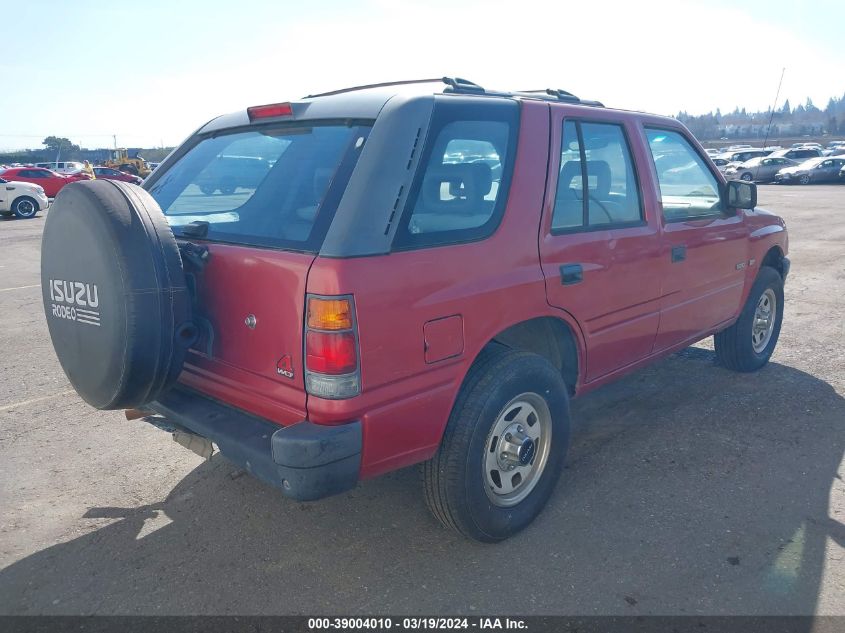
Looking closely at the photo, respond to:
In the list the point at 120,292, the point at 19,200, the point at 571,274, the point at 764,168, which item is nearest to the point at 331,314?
the point at 120,292

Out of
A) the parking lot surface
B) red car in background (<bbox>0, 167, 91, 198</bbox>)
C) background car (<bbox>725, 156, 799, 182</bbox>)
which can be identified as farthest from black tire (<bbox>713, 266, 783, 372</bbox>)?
background car (<bbox>725, 156, 799, 182</bbox>)

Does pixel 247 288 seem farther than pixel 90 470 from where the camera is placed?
No

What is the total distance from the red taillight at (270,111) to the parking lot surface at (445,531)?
1943 mm

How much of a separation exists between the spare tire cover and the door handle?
66.8 inches

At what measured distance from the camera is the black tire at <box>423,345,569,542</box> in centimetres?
278

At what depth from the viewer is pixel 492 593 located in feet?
8.97

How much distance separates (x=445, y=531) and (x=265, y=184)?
6.02ft

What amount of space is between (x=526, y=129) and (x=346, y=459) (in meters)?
1.72

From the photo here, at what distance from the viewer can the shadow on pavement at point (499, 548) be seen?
270cm

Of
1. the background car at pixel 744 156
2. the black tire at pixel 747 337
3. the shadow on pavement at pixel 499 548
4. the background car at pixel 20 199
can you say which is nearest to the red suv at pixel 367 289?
the shadow on pavement at pixel 499 548

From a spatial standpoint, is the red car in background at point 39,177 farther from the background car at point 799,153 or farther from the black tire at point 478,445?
the background car at point 799,153

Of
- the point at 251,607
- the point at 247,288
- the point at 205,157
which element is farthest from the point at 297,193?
the point at 251,607

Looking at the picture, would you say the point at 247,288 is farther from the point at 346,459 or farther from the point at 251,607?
the point at 251,607

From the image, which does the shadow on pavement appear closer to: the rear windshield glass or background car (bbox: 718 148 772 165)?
the rear windshield glass
